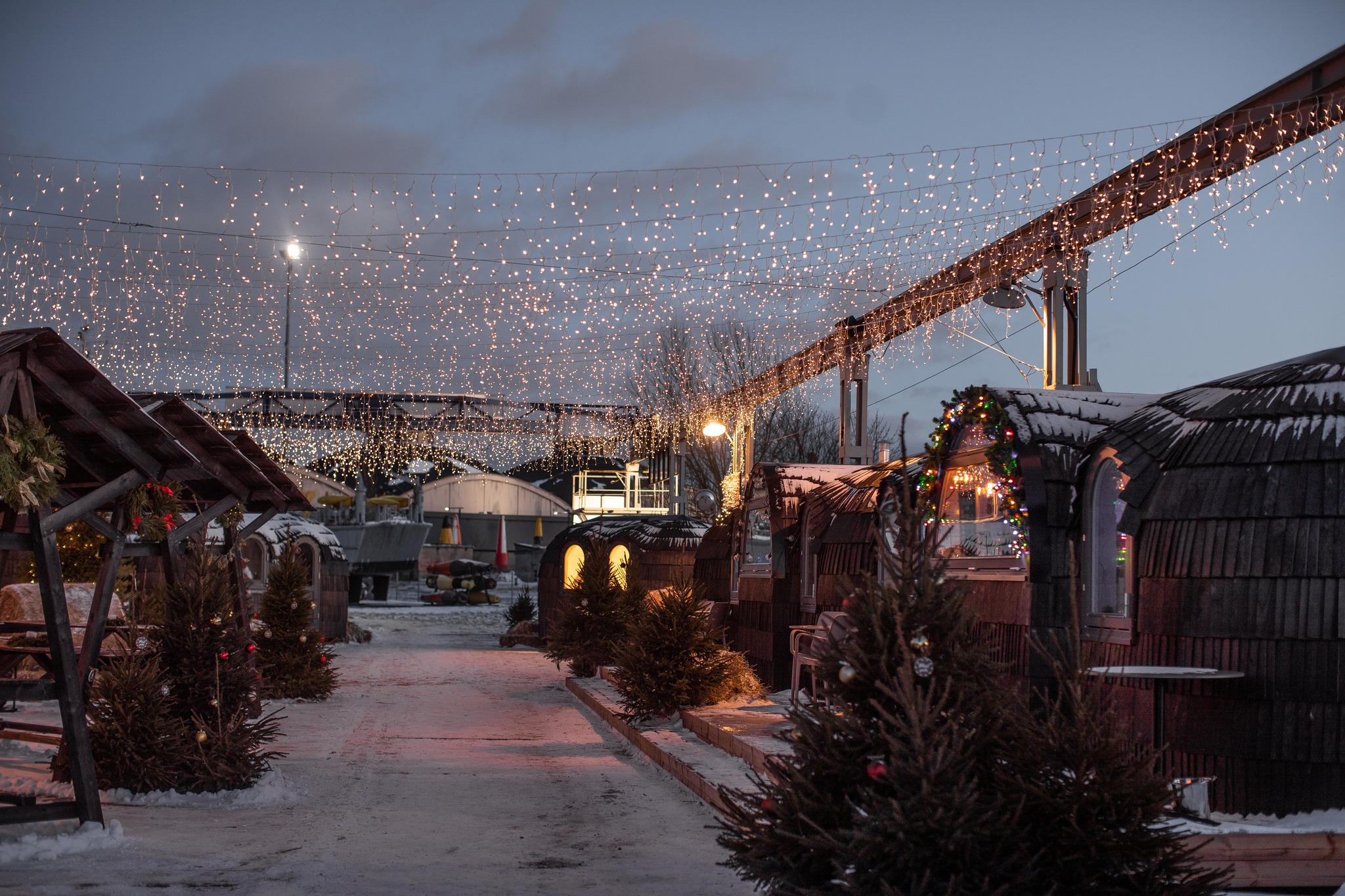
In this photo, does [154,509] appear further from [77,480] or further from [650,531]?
[650,531]

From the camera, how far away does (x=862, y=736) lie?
546 cm

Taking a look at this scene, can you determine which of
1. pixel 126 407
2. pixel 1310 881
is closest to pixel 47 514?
pixel 126 407

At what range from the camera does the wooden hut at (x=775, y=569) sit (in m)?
15.8

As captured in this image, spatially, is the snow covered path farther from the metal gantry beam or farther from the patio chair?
the metal gantry beam

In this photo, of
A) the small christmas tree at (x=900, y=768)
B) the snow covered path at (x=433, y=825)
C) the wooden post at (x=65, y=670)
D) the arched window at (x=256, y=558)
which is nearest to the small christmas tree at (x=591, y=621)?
the snow covered path at (x=433, y=825)

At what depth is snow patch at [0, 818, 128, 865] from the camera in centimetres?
697

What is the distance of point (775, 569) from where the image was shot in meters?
16.0

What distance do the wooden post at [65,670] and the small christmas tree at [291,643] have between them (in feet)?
30.8

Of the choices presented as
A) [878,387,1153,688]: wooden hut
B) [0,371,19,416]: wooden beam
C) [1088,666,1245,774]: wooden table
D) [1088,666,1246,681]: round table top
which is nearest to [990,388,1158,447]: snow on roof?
[878,387,1153,688]: wooden hut

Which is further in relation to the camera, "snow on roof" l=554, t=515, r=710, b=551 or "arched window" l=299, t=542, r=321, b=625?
"arched window" l=299, t=542, r=321, b=625

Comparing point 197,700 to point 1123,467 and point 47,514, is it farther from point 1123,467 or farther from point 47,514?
point 1123,467

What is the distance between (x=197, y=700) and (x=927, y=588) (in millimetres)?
6650

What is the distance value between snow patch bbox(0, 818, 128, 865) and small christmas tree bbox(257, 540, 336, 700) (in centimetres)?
950

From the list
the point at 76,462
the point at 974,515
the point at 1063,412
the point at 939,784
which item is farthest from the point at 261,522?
the point at 939,784
